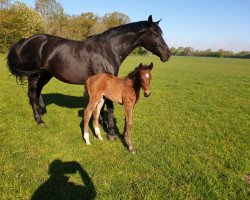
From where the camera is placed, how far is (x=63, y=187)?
14.8 ft

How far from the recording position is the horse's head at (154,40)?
6805mm

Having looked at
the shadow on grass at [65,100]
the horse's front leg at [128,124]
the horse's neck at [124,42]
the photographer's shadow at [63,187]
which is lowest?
the shadow on grass at [65,100]

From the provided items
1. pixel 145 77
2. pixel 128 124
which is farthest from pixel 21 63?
pixel 145 77

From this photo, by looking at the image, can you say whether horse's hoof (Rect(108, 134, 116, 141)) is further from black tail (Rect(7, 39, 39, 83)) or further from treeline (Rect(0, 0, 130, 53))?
treeline (Rect(0, 0, 130, 53))

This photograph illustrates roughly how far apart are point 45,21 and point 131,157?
7158cm

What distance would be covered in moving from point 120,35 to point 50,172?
373 centimetres

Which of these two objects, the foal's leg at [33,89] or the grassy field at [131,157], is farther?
the foal's leg at [33,89]

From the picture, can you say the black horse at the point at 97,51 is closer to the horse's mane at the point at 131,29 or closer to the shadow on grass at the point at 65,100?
the horse's mane at the point at 131,29

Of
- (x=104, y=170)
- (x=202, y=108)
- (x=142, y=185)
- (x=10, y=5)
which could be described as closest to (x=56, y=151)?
(x=104, y=170)

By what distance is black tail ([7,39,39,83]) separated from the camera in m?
7.62

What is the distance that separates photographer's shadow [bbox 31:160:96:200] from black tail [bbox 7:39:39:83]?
3.48 meters

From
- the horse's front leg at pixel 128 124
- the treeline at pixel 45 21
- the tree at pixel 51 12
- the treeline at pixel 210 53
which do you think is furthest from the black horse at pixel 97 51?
the treeline at pixel 210 53

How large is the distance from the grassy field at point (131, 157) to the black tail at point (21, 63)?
141cm

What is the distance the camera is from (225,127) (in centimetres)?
830
